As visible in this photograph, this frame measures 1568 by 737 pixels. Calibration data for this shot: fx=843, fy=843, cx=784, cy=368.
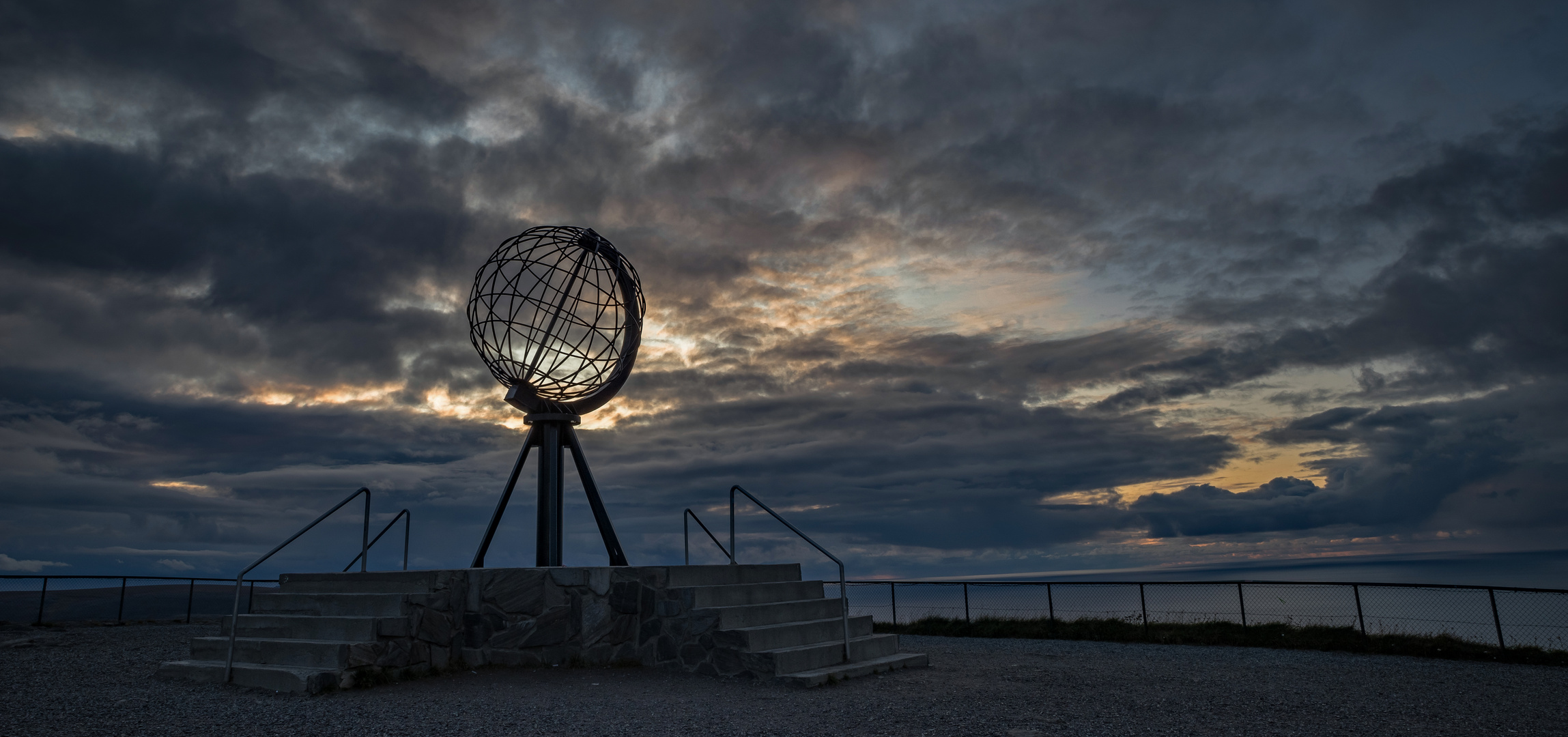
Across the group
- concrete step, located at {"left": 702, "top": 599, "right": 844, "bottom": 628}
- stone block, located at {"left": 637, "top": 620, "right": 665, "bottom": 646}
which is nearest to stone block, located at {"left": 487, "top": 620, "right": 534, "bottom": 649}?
stone block, located at {"left": 637, "top": 620, "right": 665, "bottom": 646}

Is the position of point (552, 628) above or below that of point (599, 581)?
below

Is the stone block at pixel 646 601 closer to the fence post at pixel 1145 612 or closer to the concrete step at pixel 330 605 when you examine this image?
the concrete step at pixel 330 605

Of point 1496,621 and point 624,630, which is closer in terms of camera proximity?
point 624,630

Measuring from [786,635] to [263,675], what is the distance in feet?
18.3

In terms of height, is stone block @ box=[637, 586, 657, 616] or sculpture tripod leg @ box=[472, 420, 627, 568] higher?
sculpture tripod leg @ box=[472, 420, 627, 568]

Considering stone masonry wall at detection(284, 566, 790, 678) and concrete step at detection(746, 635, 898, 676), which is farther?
stone masonry wall at detection(284, 566, 790, 678)

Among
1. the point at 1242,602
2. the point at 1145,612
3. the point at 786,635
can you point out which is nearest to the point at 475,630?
the point at 786,635

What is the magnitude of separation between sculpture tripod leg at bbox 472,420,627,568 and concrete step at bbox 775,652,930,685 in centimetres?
401

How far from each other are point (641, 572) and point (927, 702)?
12.9 ft

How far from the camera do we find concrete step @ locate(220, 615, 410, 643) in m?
9.27

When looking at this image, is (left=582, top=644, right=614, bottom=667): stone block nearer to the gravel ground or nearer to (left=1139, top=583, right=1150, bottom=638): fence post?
the gravel ground

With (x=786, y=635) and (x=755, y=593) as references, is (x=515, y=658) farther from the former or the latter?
(x=786, y=635)

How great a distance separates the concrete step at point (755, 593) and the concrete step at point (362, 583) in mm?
3206

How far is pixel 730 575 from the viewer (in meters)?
11.1
